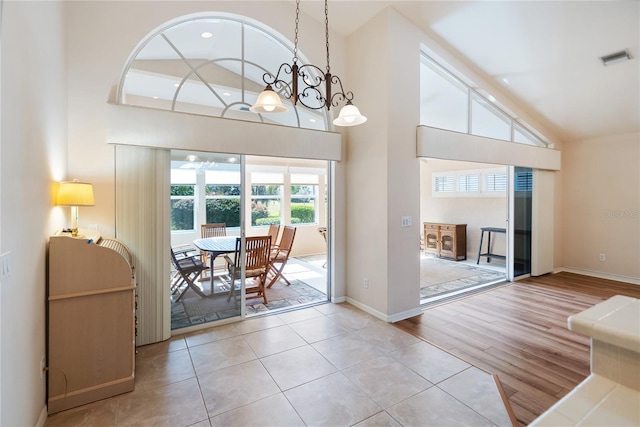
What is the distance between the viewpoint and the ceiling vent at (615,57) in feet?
12.1

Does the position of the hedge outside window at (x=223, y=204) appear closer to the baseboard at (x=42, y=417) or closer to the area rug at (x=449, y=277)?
the baseboard at (x=42, y=417)

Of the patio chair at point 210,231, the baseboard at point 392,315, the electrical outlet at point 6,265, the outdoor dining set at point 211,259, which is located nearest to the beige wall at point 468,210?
the baseboard at point 392,315

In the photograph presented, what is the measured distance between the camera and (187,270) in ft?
11.4

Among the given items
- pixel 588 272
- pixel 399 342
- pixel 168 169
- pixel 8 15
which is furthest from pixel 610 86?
pixel 8 15

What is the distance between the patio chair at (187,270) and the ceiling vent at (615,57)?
5.53m

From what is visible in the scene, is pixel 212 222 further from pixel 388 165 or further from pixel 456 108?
pixel 456 108

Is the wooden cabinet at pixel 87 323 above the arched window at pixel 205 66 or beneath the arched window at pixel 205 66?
beneath

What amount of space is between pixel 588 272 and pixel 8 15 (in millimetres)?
8103

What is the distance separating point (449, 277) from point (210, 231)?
4346mm

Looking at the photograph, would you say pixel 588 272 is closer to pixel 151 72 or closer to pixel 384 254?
pixel 384 254

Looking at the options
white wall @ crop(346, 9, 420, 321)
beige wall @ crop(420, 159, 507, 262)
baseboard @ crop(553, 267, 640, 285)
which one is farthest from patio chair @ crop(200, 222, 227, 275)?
baseboard @ crop(553, 267, 640, 285)

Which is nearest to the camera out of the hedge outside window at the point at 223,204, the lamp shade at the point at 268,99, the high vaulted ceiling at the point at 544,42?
the lamp shade at the point at 268,99

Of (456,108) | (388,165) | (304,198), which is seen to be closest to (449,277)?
(456,108)

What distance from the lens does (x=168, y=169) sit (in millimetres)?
3188
